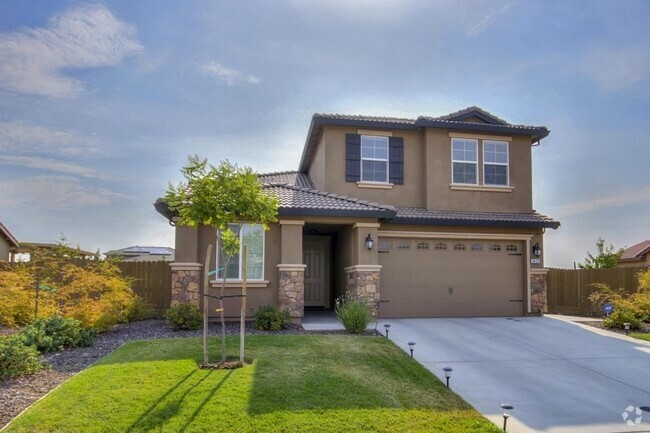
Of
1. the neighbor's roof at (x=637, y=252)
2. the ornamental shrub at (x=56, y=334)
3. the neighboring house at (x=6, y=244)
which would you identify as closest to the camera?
the ornamental shrub at (x=56, y=334)

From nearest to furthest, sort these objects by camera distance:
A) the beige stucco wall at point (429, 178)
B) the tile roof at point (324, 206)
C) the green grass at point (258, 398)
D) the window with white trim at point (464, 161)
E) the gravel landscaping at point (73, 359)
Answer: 1. the green grass at point (258, 398)
2. the gravel landscaping at point (73, 359)
3. the tile roof at point (324, 206)
4. the beige stucco wall at point (429, 178)
5. the window with white trim at point (464, 161)

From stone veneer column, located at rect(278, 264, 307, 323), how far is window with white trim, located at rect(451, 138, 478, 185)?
6415 mm

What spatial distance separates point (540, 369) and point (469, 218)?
649 cm

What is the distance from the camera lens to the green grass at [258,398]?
5703mm

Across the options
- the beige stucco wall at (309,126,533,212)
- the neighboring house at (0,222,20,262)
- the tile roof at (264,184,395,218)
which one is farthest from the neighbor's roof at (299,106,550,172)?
the neighboring house at (0,222,20,262)

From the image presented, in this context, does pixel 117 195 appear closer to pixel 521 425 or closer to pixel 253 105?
pixel 253 105

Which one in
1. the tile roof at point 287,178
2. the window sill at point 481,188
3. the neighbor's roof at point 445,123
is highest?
the neighbor's roof at point 445,123

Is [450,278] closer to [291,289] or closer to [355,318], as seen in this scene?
[355,318]

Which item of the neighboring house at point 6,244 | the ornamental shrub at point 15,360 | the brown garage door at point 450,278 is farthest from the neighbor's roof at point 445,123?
the neighboring house at point 6,244

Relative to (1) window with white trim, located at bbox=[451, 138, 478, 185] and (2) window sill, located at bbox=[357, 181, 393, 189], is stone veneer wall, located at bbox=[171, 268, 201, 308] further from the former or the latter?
(1) window with white trim, located at bbox=[451, 138, 478, 185]

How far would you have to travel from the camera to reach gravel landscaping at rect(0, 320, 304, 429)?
21.5ft

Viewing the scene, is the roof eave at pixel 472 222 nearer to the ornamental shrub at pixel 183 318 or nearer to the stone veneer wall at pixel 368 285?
the stone veneer wall at pixel 368 285

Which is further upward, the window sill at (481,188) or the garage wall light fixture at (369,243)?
the window sill at (481,188)

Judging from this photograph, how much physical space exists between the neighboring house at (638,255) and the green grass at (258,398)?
1028 inches
